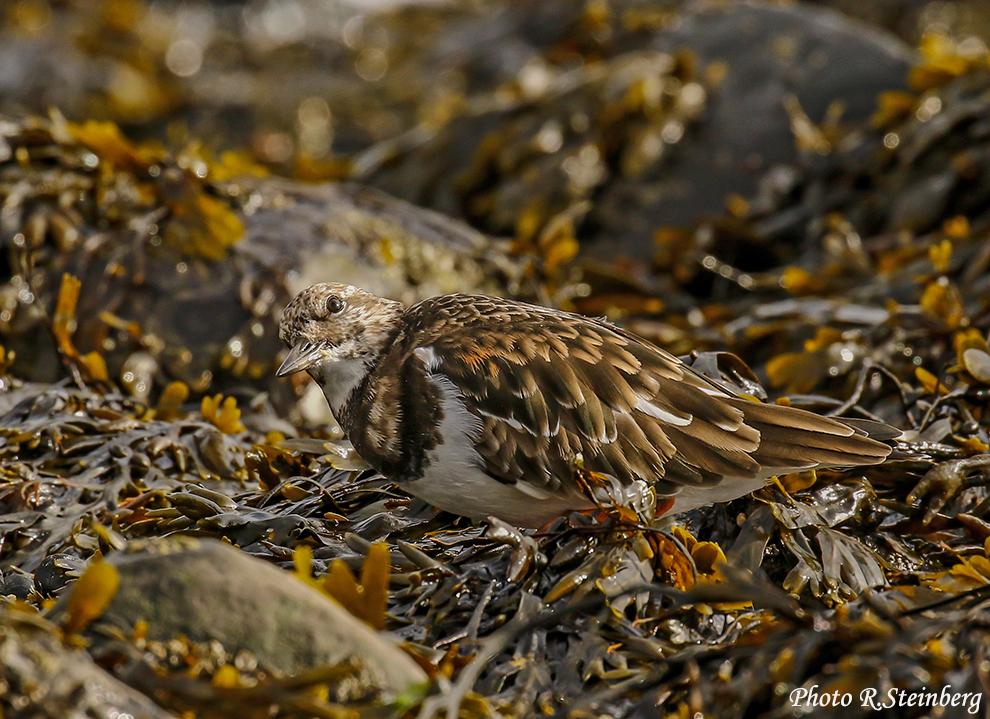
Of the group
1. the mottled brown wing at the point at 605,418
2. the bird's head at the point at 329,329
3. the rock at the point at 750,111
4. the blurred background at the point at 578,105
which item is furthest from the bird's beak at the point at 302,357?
the rock at the point at 750,111

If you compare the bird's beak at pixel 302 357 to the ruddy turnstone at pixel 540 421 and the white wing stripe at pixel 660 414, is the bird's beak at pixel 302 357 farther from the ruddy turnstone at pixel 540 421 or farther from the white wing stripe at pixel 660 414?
the white wing stripe at pixel 660 414

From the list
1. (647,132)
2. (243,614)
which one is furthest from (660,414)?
(647,132)

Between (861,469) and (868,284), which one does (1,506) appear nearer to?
(861,469)

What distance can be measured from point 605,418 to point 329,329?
79cm

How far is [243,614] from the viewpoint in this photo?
1917 mm

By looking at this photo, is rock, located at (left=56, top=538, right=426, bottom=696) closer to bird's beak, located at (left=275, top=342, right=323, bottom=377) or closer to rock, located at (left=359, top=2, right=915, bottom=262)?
bird's beak, located at (left=275, top=342, right=323, bottom=377)

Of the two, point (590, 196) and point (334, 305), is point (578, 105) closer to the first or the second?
point (590, 196)

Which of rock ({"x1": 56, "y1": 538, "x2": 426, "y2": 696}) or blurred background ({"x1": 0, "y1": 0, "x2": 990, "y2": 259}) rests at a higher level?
blurred background ({"x1": 0, "y1": 0, "x2": 990, "y2": 259})

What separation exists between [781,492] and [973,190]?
2586mm

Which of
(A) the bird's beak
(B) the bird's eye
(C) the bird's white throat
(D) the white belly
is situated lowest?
(D) the white belly

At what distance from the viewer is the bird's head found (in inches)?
105

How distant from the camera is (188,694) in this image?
6.17 ft

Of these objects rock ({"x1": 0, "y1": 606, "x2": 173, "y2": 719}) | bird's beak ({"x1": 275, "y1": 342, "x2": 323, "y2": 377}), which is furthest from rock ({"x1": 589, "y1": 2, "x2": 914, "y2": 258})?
rock ({"x1": 0, "y1": 606, "x2": 173, "y2": 719})

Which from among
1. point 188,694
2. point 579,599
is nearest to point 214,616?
point 188,694
